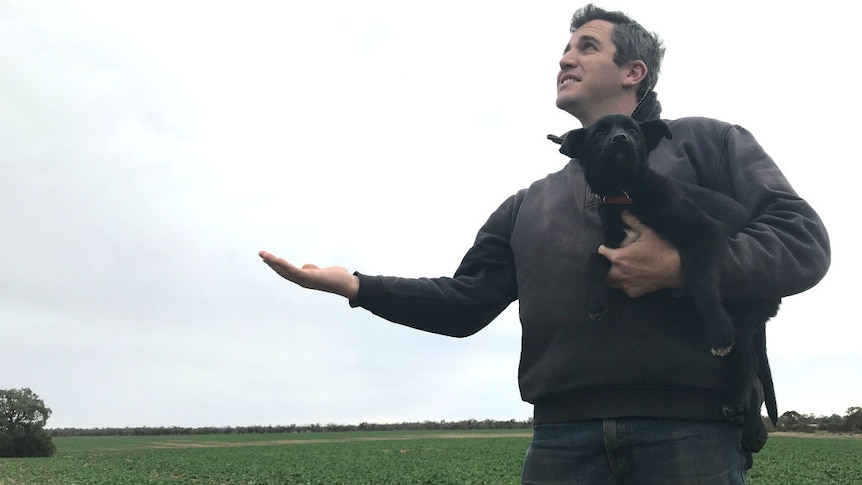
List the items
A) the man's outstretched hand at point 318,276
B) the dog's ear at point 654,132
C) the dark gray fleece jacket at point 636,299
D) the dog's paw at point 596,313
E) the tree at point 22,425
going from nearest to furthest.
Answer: the dark gray fleece jacket at point 636,299
the dog's paw at point 596,313
the dog's ear at point 654,132
the man's outstretched hand at point 318,276
the tree at point 22,425

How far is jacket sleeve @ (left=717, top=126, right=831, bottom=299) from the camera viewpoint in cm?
272

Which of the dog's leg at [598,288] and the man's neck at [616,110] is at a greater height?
the man's neck at [616,110]

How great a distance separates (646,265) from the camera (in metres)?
2.77

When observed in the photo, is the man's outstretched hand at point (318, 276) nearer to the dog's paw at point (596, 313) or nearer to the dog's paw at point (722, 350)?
the dog's paw at point (596, 313)

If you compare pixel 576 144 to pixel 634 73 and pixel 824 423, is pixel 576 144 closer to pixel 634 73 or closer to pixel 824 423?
pixel 634 73

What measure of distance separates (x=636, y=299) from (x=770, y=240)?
0.54m

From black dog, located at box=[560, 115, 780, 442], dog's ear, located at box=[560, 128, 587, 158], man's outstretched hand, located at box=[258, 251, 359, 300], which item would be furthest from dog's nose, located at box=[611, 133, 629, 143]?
man's outstretched hand, located at box=[258, 251, 359, 300]

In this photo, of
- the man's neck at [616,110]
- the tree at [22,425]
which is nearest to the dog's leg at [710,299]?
the man's neck at [616,110]

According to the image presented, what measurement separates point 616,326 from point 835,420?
86.8 meters

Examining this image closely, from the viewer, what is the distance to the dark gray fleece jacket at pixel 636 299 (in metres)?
2.80

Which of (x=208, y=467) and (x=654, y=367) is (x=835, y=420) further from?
(x=654, y=367)

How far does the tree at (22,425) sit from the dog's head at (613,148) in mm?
64470

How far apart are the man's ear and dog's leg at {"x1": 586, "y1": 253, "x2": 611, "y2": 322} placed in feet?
3.66

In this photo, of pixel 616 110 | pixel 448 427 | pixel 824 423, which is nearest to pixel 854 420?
pixel 824 423
